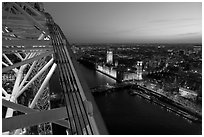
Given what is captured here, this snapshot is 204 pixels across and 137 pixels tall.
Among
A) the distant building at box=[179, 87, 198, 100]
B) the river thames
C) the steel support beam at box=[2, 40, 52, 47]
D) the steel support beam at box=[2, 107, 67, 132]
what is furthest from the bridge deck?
the distant building at box=[179, 87, 198, 100]

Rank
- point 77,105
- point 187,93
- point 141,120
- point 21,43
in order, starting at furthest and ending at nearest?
point 187,93 < point 141,120 < point 21,43 < point 77,105

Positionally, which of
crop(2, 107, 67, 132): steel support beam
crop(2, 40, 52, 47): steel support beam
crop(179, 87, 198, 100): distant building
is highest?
crop(2, 40, 52, 47): steel support beam

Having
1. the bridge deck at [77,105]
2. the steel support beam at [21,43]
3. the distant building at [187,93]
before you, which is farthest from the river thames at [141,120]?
the bridge deck at [77,105]

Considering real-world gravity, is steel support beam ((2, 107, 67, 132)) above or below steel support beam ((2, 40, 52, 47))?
below

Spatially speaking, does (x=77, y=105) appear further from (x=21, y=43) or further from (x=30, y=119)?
(x=21, y=43)

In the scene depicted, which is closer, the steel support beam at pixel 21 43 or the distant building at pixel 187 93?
the steel support beam at pixel 21 43

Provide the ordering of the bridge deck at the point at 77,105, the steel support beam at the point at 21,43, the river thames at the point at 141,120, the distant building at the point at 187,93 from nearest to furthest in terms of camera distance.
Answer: the bridge deck at the point at 77,105 < the steel support beam at the point at 21,43 < the river thames at the point at 141,120 < the distant building at the point at 187,93

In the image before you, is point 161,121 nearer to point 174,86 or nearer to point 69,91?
point 174,86

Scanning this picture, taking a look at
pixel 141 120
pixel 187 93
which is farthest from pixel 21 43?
pixel 187 93

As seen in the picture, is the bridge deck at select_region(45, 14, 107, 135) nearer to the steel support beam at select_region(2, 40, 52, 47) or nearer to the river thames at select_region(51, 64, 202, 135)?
the steel support beam at select_region(2, 40, 52, 47)

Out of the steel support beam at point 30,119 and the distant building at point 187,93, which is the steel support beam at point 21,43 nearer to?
the steel support beam at point 30,119

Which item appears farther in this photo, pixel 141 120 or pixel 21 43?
pixel 141 120

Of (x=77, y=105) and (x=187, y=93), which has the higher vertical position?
(x=77, y=105)
